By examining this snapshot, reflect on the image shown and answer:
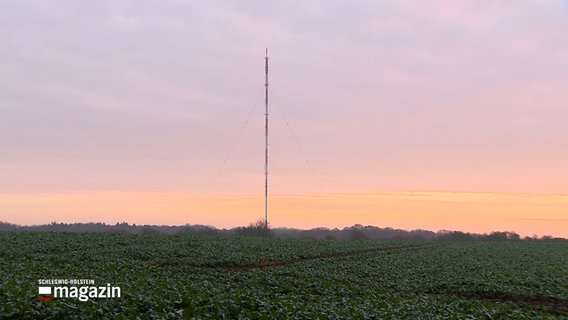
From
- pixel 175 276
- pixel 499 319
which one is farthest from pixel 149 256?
pixel 499 319

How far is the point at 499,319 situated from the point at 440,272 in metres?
23.2

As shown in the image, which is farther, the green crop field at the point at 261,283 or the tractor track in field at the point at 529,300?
the tractor track in field at the point at 529,300

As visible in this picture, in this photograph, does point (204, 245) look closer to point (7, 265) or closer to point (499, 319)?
point (7, 265)

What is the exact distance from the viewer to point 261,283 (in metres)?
31.9

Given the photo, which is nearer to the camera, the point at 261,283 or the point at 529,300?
the point at 261,283

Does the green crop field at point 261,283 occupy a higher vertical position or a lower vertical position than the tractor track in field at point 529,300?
higher

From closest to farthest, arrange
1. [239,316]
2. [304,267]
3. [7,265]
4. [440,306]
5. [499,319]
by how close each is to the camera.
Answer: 1. [239,316]
2. [499,319]
3. [440,306]
4. [7,265]
5. [304,267]

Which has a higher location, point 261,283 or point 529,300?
point 261,283

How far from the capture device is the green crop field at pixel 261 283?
18.6m

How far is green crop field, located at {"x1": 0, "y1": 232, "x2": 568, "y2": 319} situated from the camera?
18.6 metres

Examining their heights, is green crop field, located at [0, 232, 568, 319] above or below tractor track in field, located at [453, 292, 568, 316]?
above

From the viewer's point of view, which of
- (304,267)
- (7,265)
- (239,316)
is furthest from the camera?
(304,267)

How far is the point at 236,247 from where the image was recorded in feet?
187

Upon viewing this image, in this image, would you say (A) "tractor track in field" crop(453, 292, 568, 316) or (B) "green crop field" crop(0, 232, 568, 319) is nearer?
(B) "green crop field" crop(0, 232, 568, 319)
